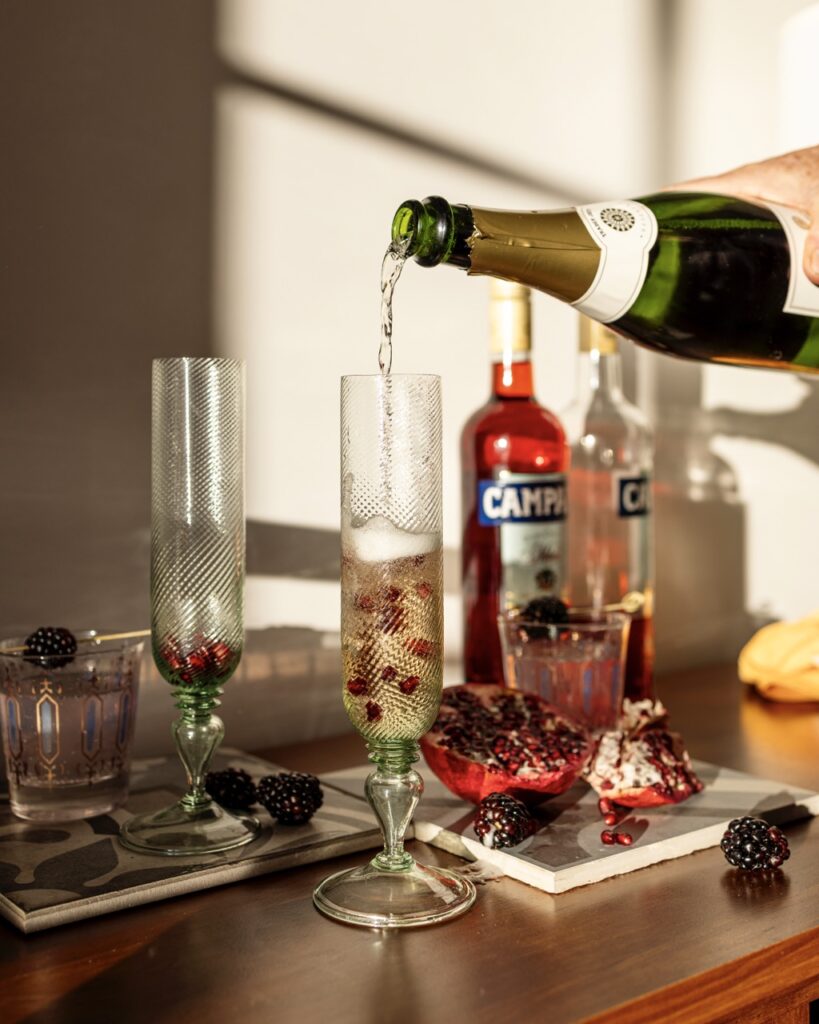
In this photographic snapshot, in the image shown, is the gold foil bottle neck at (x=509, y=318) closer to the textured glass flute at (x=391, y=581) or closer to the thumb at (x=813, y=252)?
the thumb at (x=813, y=252)

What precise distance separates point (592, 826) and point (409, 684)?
0.74 feet

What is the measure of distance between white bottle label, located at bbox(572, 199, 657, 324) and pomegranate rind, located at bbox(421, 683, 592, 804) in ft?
1.05

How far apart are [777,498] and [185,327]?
0.92 metres

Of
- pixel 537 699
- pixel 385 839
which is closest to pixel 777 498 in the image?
pixel 537 699

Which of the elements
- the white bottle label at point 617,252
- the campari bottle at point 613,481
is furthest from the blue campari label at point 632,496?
the white bottle label at point 617,252

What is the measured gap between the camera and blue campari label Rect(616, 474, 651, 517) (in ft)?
4.02

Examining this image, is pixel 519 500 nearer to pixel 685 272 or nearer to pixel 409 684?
pixel 685 272

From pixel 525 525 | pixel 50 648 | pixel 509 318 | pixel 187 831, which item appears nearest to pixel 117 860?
pixel 187 831

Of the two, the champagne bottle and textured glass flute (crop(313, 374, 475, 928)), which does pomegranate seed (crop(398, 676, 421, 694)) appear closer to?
textured glass flute (crop(313, 374, 475, 928))

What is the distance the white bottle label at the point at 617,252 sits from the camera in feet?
3.14

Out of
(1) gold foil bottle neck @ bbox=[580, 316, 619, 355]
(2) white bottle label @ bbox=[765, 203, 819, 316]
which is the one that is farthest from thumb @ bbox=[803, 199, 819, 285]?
(1) gold foil bottle neck @ bbox=[580, 316, 619, 355]

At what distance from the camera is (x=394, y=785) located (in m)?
0.78

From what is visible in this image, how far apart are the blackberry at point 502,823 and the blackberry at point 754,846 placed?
0.14 metres

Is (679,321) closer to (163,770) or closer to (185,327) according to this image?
(185,327)
